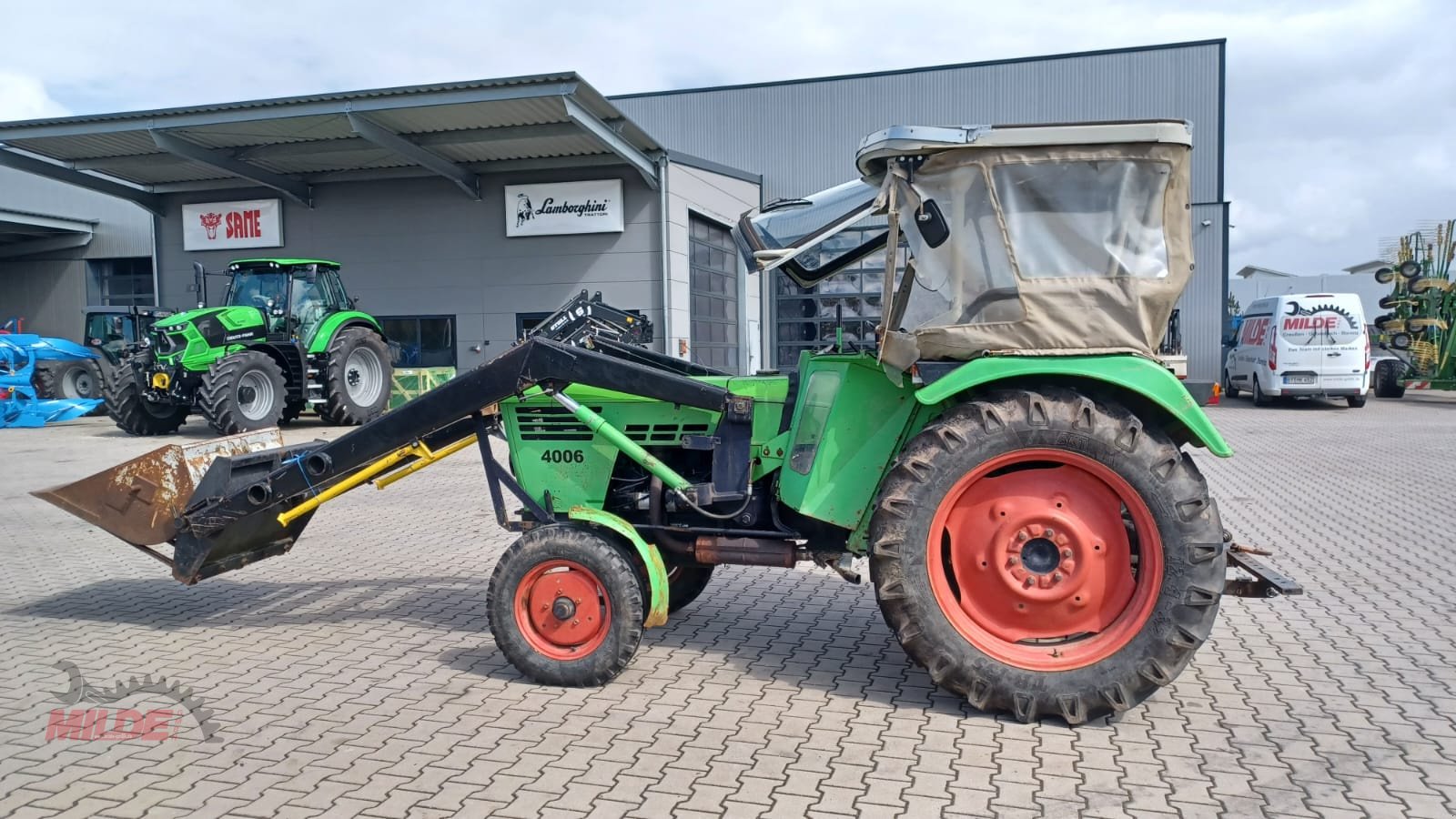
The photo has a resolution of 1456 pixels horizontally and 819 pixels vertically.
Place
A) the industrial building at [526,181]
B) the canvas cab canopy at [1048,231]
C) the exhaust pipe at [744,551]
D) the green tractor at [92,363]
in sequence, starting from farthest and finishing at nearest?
1. the green tractor at [92,363]
2. the industrial building at [526,181]
3. the exhaust pipe at [744,551]
4. the canvas cab canopy at [1048,231]

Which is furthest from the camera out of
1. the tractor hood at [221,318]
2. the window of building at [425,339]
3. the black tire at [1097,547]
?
the window of building at [425,339]

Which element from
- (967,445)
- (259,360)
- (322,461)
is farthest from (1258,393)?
(322,461)

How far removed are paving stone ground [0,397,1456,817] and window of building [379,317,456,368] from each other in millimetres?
13551

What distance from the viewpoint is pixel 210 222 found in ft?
69.8

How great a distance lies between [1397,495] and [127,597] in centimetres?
1037

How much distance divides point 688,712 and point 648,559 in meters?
0.68

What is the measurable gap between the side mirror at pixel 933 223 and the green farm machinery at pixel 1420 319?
72.8 feet

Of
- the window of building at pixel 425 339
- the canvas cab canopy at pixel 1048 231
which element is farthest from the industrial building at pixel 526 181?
the canvas cab canopy at pixel 1048 231

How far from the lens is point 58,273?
28.8 m

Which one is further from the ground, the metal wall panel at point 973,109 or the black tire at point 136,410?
the metal wall panel at point 973,109

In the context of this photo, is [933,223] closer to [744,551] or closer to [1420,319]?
[744,551]

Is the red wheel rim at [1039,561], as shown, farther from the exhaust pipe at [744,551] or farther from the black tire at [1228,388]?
the black tire at [1228,388]

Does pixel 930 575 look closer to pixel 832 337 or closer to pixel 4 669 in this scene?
pixel 832 337

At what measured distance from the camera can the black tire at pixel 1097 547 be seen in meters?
3.72
